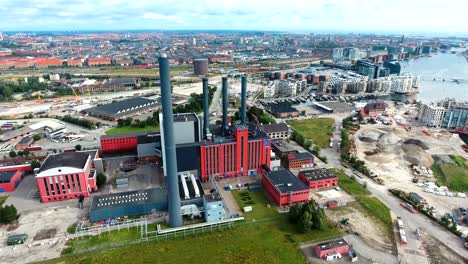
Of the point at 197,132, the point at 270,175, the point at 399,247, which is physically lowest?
the point at 399,247

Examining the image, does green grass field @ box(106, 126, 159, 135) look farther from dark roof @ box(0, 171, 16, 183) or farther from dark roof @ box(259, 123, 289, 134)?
dark roof @ box(259, 123, 289, 134)

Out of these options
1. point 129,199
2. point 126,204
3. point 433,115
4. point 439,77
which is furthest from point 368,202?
point 439,77

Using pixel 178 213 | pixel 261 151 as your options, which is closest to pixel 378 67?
pixel 261 151

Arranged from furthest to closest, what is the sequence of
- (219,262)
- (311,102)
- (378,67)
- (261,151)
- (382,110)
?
(378,67), (311,102), (382,110), (261,151), (219,262)

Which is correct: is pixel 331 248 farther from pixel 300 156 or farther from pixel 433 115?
pixel 433 115

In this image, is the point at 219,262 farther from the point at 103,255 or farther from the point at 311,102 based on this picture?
the point at 311,102

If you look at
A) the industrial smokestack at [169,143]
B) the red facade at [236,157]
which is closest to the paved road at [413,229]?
the red facade at [236,157]

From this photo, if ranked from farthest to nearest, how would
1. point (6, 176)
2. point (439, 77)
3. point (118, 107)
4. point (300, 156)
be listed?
1. point (439, 77)
2. point (118, 107)
3. point (300, 156)
4. point (6, 176)
